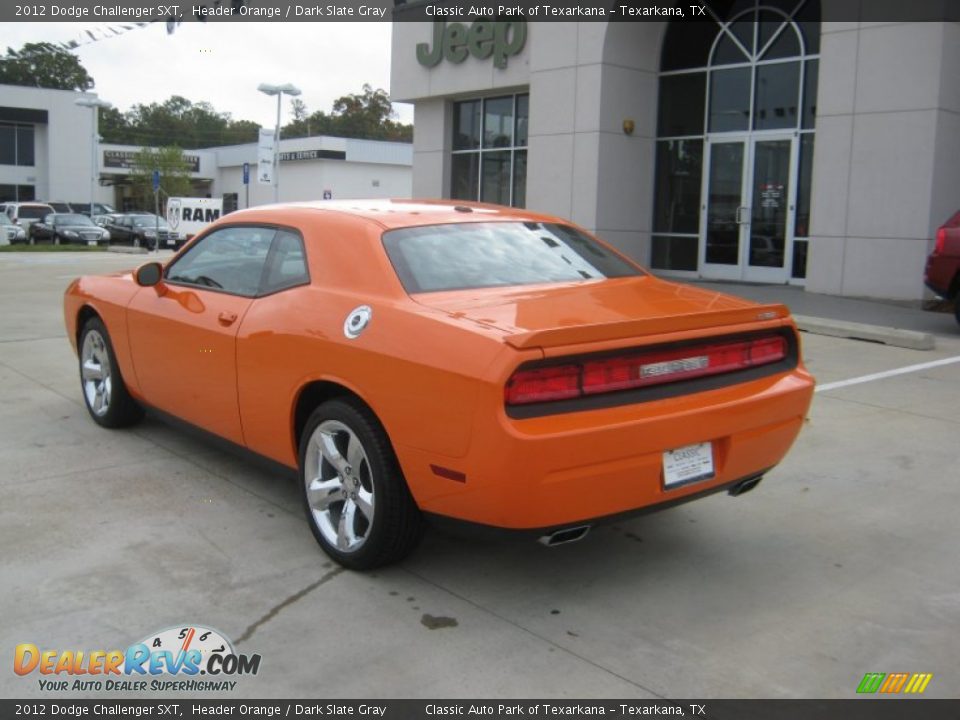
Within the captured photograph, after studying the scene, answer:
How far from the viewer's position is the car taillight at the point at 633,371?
3.40 m

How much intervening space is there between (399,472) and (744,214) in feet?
45.6

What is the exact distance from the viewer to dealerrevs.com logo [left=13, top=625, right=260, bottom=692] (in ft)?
10.3

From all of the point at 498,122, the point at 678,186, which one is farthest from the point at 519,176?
the point at 678,186

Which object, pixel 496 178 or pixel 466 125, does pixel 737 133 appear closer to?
pixel 496 178

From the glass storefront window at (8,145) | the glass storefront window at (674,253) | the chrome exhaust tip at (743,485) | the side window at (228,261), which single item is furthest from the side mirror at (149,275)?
the glass storefront window at (8,145)

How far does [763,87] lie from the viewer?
1634 cm

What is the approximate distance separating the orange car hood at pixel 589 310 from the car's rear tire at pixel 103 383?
287 cm

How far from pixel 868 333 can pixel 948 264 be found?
161 cm

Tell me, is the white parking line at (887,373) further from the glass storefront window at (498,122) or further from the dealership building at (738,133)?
the glass storefront window at (498,122)

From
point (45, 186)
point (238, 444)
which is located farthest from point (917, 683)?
point (45, 186)

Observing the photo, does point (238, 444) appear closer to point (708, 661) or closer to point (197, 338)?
point (197, 338)

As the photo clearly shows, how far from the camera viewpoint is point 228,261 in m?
5.13

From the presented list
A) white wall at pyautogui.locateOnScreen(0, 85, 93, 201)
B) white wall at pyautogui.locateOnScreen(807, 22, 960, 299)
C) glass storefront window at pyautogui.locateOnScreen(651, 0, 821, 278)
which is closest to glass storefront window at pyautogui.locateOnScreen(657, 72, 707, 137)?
glass storefront window at pyautogui.locateOnScreen(651, 0, 821, 278)
